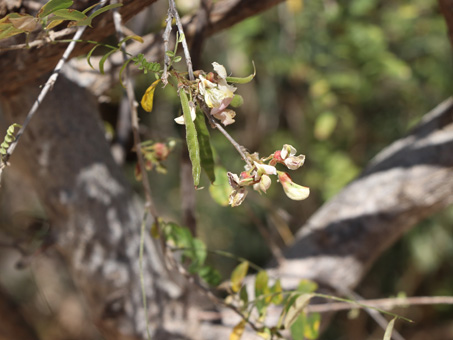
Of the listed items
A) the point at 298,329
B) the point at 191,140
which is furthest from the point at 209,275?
the point at 191,140

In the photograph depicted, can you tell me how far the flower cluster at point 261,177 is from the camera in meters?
0.42

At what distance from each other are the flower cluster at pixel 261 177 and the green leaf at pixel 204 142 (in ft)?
0.20

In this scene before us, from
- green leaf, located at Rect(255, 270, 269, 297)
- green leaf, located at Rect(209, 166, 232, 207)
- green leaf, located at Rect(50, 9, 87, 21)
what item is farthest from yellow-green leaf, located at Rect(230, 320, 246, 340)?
green leaf, located at Rect(50, 9, 87, 21)

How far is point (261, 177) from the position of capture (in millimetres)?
422

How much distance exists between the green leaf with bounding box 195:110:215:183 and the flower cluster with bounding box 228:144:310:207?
6 centimetres

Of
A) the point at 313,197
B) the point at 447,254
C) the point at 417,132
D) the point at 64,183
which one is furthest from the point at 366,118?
the point at 64,183

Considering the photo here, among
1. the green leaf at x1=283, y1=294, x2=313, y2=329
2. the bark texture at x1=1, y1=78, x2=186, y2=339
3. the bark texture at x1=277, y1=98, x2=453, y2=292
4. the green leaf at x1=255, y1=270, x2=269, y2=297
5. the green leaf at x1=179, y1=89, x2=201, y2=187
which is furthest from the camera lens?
the bark texture at x1=277, y1=98, x2=453, y2=292

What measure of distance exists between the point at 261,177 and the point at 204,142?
0.08 metres

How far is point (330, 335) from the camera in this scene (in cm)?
213

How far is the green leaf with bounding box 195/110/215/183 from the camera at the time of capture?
0.46 metres

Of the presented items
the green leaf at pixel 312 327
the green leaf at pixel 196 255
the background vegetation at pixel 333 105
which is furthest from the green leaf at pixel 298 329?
the background vegetation at pixel 333 105

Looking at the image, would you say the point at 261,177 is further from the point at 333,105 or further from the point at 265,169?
the point at 333,105

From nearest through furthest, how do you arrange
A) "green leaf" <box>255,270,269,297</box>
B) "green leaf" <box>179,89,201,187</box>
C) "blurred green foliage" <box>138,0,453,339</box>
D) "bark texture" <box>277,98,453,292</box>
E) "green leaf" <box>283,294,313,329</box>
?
"green leaf" <box>179,89,201,187</box> → "green leaf" <box>283,294,313,329</box> → "green leaf" <box>255,270,269,297</box> → "bark texture" <box>277,98,453,292</box> → "blurred green foliage" <box>138,0,453,339</box>

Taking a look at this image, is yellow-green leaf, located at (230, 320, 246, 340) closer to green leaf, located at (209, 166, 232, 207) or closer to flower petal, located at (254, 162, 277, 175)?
green leaf, located at (209, 166, 232, 207)
